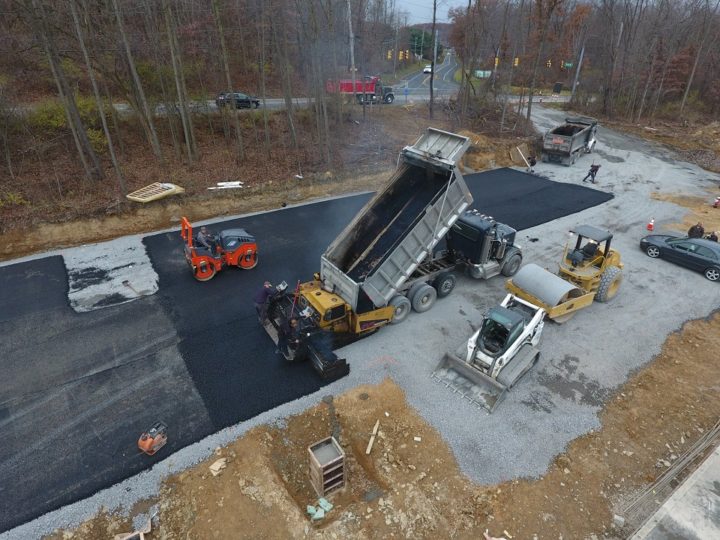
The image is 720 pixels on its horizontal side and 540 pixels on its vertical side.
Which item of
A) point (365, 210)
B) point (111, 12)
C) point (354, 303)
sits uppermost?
point (111, 12)

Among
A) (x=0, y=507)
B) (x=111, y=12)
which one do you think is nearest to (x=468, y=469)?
(x=0, y=507)

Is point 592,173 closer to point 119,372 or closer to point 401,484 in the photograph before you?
point 401,484

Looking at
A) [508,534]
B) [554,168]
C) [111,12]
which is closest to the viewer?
[508,534]

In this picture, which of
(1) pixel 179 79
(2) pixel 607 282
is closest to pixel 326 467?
(2) pixel 607 282

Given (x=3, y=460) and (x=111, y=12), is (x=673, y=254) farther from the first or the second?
(x=111, y=12)

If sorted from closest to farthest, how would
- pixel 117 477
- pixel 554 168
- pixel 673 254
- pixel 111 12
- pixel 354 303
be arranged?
pixel 117 477, pixel 354 303, pixel 673 254, pixel 111 12, pixel 554 168

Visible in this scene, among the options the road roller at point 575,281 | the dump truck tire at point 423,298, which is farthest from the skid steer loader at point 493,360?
the dump truck tire at point 423,298

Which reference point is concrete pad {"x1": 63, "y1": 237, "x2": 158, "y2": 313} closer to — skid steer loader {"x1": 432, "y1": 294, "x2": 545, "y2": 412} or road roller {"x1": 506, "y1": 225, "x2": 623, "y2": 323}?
skid steer loader {"x1": 432, "y1": 294, "x2": 545, "y2": 412}

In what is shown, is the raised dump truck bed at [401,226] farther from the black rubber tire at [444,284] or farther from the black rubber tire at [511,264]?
the black rubber tire at [511,264]
